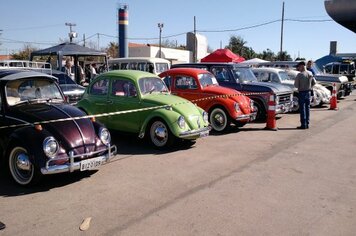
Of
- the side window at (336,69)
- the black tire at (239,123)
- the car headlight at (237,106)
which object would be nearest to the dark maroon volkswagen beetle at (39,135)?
the car headlight at (237,106)

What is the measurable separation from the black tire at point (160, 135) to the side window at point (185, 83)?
2.86 m

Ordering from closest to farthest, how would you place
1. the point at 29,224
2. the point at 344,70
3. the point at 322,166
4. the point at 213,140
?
the point at 29,224 → the point at 322,166 → the point at 213,140 → the point at 344,70

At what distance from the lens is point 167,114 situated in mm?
8109

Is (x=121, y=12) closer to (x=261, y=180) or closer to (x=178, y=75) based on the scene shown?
(x=178, y=75)

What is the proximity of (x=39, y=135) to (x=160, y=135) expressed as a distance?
3.15 metres

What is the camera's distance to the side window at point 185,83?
1087 centimetres

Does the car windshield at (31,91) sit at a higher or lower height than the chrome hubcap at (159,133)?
higher

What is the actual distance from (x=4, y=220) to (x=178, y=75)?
728 cm

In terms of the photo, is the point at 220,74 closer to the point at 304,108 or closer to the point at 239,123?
the point at 239,123

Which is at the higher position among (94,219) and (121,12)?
(121,12)

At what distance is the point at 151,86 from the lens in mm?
9086

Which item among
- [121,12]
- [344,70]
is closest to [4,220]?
[344,70]

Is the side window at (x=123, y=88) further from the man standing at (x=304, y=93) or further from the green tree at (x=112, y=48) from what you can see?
the green tree at (x=112, y=48)

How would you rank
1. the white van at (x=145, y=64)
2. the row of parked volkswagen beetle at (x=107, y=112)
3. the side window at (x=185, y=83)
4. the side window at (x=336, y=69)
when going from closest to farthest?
the row of parked volkswagen beetle at (x=107, y=112)
the side window at (x=185, y=83)
the white van at (x=145, y=64)
the side window at (x=336, y=69)
